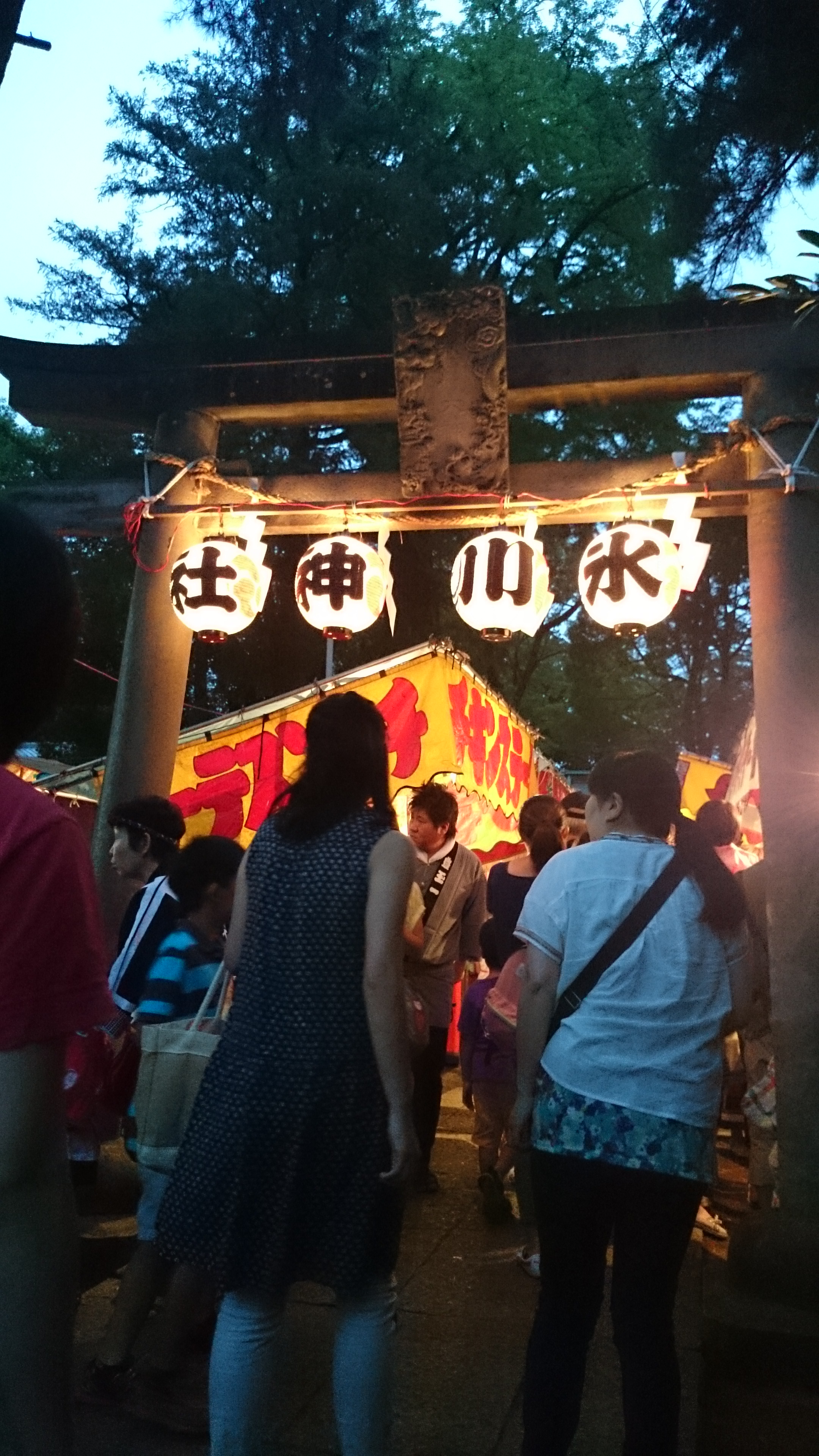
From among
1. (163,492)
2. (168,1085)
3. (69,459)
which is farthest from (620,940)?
(69,459)

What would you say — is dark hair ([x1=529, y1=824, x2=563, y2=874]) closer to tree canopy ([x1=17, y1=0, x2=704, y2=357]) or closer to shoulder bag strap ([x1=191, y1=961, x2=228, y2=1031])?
shoulder bag strap ([x1=191, y1=961, x2=228, y2=1031])

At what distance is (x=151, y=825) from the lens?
502 cm

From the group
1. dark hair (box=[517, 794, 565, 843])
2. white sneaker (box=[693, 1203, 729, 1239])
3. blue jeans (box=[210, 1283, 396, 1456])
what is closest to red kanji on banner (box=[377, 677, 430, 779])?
dark hair (box=[517, 794, 565, 843])

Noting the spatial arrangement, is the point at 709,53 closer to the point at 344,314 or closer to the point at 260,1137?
the point at 260,1137

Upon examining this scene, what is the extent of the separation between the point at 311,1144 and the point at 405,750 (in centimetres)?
635

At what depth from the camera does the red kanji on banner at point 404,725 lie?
8805mm

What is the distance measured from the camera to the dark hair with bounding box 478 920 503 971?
6.09 m

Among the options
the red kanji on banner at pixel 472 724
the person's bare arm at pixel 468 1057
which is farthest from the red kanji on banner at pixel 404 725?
the person's bare arm at pixel 468 1057

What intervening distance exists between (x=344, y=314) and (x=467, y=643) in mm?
6671

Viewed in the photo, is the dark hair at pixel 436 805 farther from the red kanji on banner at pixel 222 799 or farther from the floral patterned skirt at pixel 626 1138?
the floral patterned skirt at pixel 626 1138

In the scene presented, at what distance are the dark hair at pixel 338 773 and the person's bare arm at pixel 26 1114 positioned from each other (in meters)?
1.39

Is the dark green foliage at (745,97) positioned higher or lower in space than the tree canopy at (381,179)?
lower

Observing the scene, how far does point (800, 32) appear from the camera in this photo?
5.62 m

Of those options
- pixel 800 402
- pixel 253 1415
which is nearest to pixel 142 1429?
pixel 253 1415
